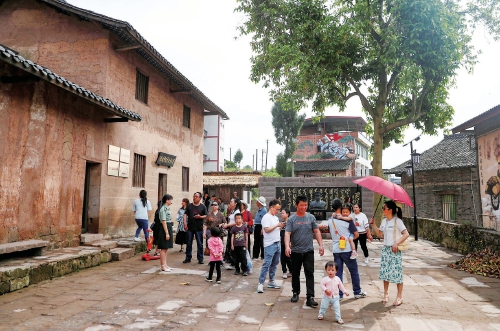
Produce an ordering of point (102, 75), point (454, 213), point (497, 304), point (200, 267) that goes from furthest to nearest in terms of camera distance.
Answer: point (454, 213)
point (102, 75)
point (200, 267)
point (497, 304)

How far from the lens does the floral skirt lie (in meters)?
5.31

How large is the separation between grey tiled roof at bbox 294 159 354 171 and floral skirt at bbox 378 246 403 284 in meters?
30.0

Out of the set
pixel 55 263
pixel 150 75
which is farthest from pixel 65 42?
pixel 55 263

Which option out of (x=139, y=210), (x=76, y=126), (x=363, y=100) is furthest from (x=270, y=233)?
(x=363, y=100)

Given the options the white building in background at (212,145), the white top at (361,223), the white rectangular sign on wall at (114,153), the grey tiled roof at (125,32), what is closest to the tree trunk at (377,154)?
the white top at (361,223)

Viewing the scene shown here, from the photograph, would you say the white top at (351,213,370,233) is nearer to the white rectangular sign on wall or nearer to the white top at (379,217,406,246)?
the white top at (379,217,406,246)

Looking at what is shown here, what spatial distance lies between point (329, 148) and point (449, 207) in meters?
16.8

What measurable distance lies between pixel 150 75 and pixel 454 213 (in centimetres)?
2009

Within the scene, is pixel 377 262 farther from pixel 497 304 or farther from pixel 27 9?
pixel 27 9

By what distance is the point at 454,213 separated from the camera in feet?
71.8

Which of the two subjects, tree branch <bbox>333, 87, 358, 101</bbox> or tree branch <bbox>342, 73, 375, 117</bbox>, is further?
tree branch <bbox>333, 87, 358, 101</bbox>

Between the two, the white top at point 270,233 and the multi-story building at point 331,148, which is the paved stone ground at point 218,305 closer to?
the white top at point 270,233

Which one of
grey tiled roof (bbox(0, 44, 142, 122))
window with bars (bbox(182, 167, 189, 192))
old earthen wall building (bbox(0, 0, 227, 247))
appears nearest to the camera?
grey tiled roof (bbox(0, 44, 142, 122))

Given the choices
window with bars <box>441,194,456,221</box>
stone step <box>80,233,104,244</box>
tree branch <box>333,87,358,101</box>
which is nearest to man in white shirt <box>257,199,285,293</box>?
stone step <box>80,233,104,244</box>
